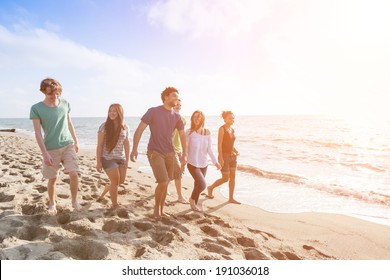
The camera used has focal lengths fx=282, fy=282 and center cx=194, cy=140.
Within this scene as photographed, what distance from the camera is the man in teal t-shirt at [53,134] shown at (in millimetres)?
4086

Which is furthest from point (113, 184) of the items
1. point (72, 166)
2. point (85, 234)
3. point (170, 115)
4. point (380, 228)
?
point (380, 228)

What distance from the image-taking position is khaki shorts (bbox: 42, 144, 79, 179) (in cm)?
430

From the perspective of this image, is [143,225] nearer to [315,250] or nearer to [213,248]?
[213,248]

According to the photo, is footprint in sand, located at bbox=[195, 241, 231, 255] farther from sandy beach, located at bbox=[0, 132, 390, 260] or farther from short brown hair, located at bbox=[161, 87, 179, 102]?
short brown hair, located at bbox=[161, 87, 179, 102]

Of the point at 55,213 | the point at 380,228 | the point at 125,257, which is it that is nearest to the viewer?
the point at 125,257

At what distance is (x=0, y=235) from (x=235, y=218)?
12.6ft

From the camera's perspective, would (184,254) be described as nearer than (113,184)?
Yes

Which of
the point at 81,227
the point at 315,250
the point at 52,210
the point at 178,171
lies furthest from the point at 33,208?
the point at 315,250

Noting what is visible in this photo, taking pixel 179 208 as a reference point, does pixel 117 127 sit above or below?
above

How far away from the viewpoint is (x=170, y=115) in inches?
182

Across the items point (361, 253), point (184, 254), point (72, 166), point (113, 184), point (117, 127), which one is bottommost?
point (361, 253)

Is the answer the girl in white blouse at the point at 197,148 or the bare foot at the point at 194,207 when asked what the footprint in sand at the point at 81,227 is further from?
the girl in white blouse at the point at 197,148

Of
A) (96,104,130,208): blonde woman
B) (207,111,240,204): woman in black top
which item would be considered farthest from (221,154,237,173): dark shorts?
(96,104,130,208): blonde woman
